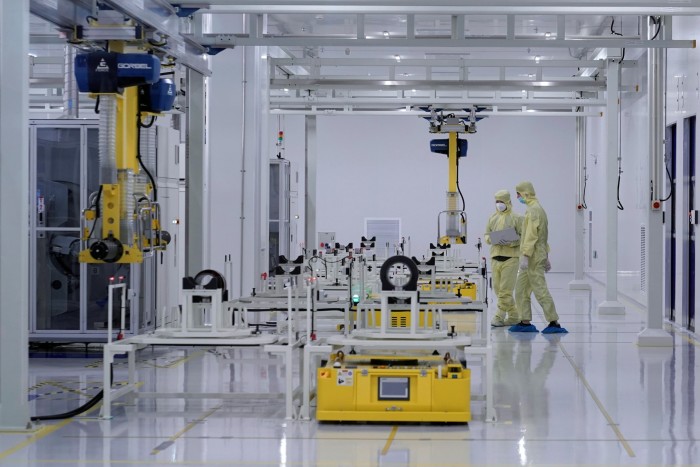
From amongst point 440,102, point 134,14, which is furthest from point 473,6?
point 440,102

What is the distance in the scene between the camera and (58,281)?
10.9 m

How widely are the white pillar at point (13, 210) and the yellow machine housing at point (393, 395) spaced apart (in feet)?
6.88

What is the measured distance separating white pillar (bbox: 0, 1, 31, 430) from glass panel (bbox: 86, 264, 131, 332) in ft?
12.5

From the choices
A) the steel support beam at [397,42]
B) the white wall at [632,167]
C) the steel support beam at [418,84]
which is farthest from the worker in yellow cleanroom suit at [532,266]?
the steel support beam at [418,84]

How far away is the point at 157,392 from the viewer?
319 inches

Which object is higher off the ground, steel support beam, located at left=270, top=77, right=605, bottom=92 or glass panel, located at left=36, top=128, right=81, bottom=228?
steel support beam, located at left=270, top=77, right=605, bottom=92

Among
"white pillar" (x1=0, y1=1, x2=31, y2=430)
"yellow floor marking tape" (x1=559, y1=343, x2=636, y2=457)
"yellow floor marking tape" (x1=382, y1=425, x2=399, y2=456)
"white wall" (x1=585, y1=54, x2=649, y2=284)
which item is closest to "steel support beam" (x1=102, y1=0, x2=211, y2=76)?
"white pillar" (x1=0, y1=1, x2=31, y2=430)

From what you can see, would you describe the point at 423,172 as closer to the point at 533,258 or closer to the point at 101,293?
the point at 533,258

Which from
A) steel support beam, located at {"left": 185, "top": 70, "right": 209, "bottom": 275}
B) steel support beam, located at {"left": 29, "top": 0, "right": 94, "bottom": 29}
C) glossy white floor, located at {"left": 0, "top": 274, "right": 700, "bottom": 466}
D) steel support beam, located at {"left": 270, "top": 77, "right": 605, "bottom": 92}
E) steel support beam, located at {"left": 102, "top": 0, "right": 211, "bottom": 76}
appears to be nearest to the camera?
glossy white floor, located at {"left": 0, "top": 274, "right": 700, "bottom": 466}

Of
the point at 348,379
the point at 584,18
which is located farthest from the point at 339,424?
the point at 584,18

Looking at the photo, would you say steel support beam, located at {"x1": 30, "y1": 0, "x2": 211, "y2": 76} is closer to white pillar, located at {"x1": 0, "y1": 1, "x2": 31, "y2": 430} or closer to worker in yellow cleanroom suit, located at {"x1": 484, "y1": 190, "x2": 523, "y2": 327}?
white pillar, located at {"x1": 0, "y1": 1, "x2": 31, "y2": 430}

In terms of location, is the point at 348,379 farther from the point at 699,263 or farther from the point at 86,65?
the point at 699,263

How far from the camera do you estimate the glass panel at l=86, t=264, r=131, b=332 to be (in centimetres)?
1075

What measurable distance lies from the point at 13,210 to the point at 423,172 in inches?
826
